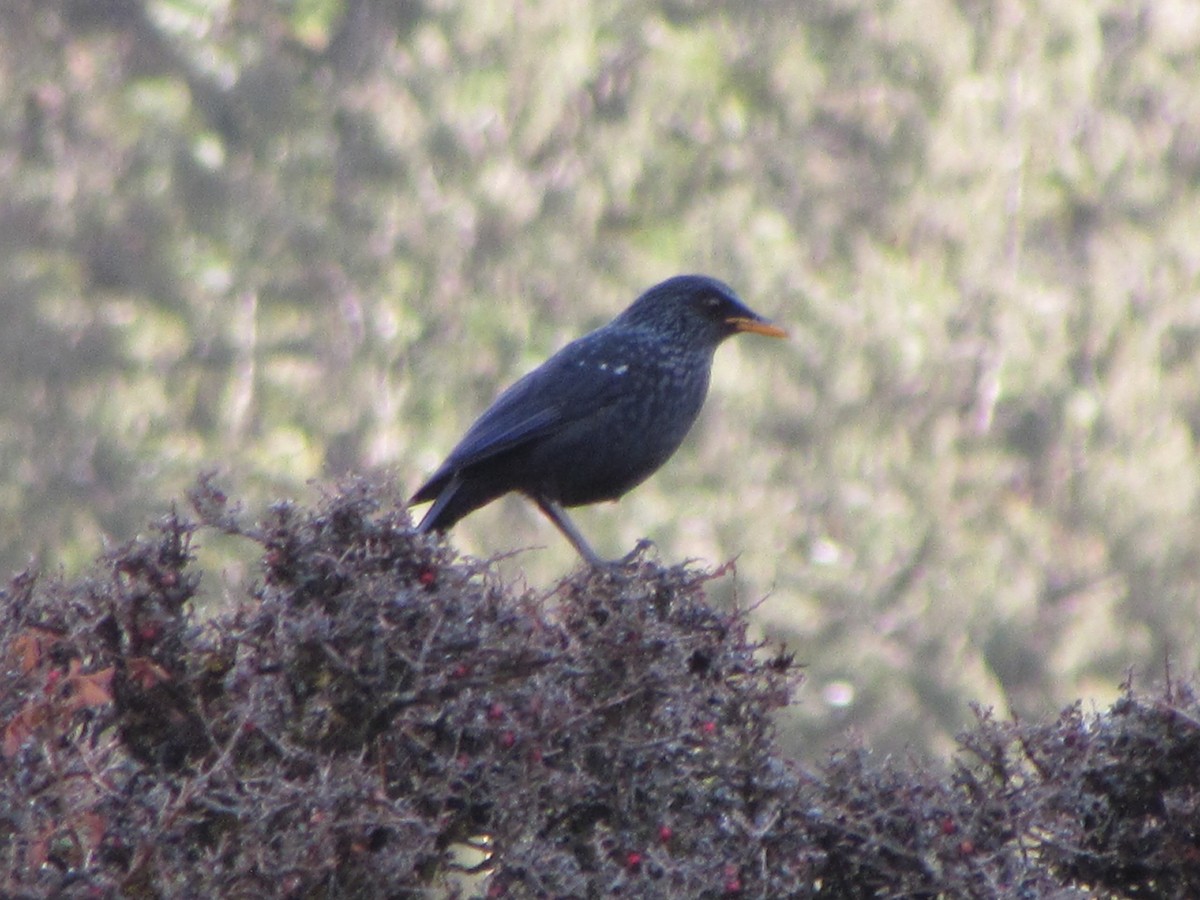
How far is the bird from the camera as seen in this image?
5.42 metres

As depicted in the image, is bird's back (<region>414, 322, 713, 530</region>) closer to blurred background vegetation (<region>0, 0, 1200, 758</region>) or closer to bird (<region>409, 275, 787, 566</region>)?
bird (<region>409, 275, 787, 566</region>)

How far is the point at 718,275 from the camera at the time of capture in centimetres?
1148

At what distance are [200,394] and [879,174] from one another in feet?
16.3

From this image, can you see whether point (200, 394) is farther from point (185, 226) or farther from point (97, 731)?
point (97, 731)

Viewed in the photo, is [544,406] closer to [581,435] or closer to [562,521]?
[581,435]

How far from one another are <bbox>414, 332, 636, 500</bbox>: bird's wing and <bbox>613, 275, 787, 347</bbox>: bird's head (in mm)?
219

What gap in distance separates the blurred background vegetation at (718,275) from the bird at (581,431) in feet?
16.2

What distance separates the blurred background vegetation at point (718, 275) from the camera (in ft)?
36.5

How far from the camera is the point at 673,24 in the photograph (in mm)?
12445

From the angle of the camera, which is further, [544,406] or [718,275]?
[718,275]

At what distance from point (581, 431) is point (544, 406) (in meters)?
0.15

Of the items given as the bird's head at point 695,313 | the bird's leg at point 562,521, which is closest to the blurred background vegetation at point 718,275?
the bird's head at point 695,313

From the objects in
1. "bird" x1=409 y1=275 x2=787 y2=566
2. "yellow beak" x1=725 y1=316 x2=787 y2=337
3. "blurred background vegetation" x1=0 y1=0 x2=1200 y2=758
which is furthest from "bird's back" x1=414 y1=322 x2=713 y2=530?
"blurred background vegetation" x1=0 y1=0 x2=1200 y2=758

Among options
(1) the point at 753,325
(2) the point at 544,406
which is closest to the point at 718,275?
(1) the point at 753,325
